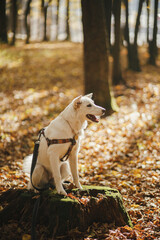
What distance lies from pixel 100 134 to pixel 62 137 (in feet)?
13.6

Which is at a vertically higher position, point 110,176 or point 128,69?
point 128,69

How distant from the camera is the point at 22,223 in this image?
128 inches

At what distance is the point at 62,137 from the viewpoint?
11.1ft

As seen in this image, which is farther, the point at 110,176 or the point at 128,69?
the point at 128,69

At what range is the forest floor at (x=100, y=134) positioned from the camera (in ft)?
13.0

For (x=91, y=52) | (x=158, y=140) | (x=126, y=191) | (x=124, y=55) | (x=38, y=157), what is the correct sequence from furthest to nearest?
(x=124, y=55)
(x=91, y=52)
(x=158, y=140)
(x=126, y=191)
(x=38, y=157)

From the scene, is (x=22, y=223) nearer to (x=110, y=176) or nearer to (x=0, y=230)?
(x=0, y=230)

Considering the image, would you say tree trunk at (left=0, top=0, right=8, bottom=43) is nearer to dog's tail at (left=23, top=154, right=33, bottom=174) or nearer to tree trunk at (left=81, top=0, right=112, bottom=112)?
tree trunk at (left=81, top=0, right=112, bottom=112)

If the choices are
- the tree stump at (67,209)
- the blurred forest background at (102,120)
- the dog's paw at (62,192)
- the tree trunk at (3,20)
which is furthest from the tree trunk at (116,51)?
the dog's paw at (62,192)

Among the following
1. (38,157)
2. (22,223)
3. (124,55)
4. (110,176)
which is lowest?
(110,176)

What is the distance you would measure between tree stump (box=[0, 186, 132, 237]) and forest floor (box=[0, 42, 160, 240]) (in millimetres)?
153

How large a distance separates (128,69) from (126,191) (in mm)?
10897

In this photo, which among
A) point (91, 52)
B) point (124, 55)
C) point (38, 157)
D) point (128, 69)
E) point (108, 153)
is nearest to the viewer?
point (38, 157)

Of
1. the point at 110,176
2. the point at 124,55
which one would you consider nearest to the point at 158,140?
the point at 110,176
